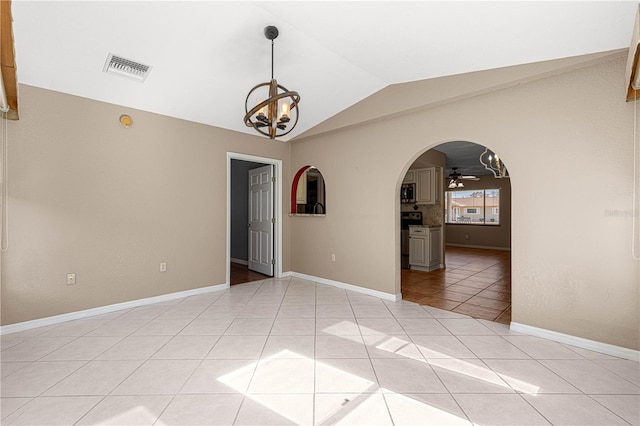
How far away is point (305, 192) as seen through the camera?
596 centimetres

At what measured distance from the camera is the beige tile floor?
171cm

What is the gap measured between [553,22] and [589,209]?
156 cm

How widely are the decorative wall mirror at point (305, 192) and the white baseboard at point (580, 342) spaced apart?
3.03 meters

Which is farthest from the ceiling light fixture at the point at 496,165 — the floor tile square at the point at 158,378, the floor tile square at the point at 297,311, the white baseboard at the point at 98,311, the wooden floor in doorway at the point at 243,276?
the white baseboard at the point at 98,311

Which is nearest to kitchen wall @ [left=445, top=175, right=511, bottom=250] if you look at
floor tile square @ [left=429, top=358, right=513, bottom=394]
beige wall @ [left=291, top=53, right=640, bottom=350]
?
beige wall @ [left=291, top=53, right=640, bottom=350]

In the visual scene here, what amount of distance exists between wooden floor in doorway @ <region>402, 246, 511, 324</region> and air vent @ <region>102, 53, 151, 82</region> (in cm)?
419

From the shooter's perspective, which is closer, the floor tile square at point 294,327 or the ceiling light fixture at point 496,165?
the floor tile square at point 294,327

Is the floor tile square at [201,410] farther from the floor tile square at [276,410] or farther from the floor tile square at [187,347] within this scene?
the floor tile square at [187,347]

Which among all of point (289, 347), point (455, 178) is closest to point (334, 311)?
point (289, 347)

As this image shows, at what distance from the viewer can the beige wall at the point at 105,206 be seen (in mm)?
2951

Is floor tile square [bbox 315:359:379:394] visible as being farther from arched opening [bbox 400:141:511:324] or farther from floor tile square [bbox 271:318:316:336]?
arched opening [bbox 400:141:511:324]

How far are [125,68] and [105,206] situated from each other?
5.17 feet

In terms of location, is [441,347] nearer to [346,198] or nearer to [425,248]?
[346,198]

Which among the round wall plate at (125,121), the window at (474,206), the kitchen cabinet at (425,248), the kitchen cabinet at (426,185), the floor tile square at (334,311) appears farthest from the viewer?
the window at (474,206)
